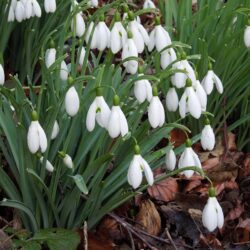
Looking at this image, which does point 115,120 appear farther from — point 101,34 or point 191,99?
point 101,34

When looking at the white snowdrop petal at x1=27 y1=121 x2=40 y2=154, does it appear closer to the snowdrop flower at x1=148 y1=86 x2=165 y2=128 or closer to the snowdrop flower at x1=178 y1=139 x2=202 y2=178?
the snowdrop flower at x1=148 y1=86 x2=165 y2=128

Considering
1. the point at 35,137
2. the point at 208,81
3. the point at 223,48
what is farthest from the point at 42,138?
the point at 223,48

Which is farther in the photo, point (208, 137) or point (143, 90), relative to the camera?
point (208, 137)

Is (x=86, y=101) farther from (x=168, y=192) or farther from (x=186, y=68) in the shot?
(x=168, y=192)

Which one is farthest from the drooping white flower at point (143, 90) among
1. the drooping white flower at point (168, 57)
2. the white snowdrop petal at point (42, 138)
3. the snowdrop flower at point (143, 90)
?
the white snowdrop petal at point (42, 138)

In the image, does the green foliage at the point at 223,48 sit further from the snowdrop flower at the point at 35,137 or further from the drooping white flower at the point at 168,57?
the snowdrop flower at the point at 35,137
